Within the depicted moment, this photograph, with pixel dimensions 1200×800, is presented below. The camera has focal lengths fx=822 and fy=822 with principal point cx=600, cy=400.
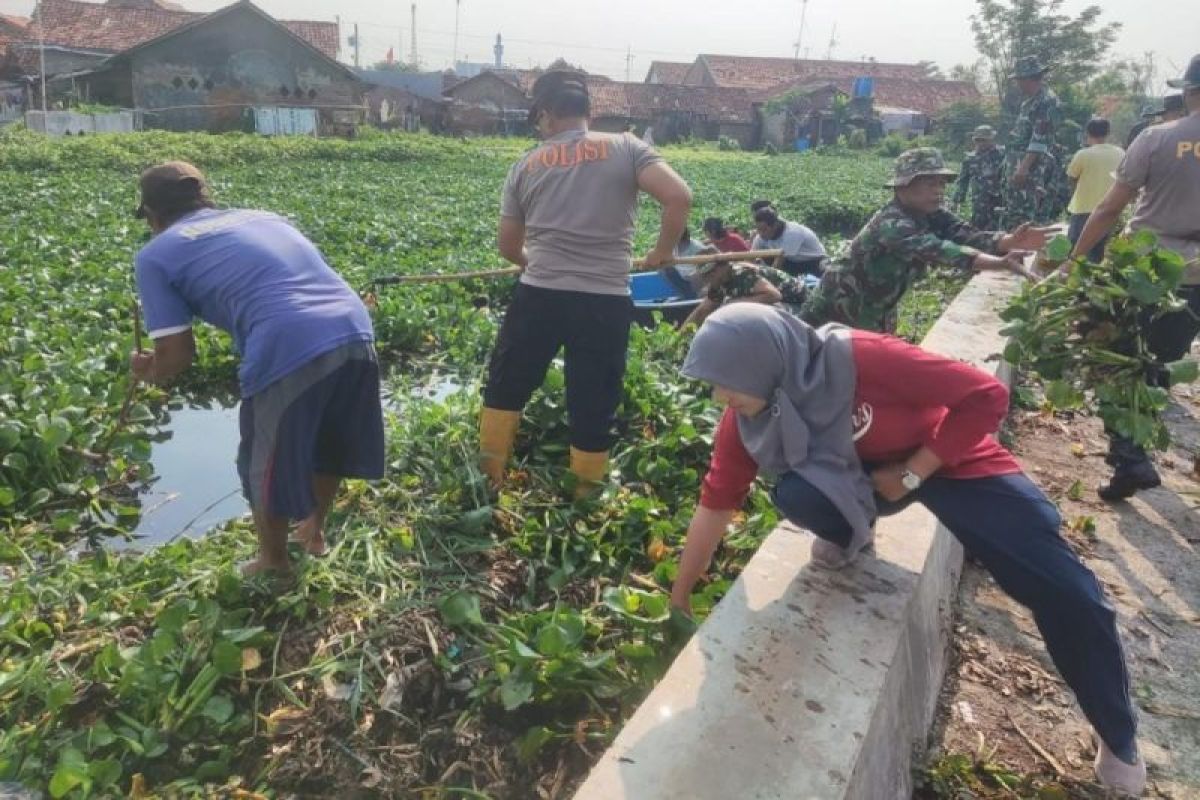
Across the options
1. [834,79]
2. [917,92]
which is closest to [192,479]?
[834,79]

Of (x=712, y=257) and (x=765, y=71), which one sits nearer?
(x=712, y=257)

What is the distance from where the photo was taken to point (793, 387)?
206 centimetres

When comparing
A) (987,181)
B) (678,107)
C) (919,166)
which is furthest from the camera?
(678,107)

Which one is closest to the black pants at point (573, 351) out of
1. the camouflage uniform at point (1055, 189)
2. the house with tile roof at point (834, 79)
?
the camouflage uniform at point (1055, 189)

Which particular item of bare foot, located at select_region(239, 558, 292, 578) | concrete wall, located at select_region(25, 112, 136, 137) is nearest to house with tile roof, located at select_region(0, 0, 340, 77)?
concrete wall, located at select_region(25, 112, 136, 137)

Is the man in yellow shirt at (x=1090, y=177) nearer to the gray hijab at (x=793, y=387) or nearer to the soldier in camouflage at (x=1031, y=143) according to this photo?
the soldier in camouflage at (x=1031, y=143)

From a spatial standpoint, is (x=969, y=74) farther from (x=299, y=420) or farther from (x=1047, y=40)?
(x=299, y=420)

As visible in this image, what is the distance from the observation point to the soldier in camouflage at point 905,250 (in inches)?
140

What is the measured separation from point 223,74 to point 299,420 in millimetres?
31298

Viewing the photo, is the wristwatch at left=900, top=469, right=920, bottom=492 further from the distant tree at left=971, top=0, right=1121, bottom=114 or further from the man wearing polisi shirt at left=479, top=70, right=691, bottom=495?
the distant tree at left=971, top=0, right=1121, bottom=114

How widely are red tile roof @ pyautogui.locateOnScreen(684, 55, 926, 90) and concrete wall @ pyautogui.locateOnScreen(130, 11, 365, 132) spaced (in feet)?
100

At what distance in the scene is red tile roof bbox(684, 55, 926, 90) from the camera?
54156mm

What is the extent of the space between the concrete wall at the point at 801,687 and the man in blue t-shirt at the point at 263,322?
1395 millimetres

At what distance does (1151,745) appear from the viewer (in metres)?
2.35
